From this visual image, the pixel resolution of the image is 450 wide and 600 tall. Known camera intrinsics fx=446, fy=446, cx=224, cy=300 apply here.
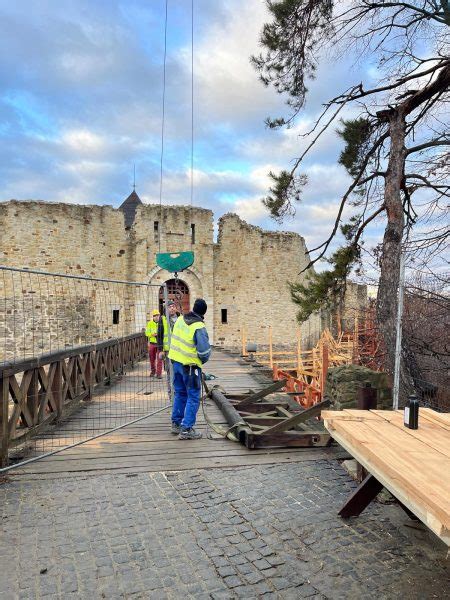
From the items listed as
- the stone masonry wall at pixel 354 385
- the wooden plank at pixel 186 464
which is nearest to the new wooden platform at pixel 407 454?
the wooden plank at pixel 186 464

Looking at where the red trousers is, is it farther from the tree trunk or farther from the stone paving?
the stone paving

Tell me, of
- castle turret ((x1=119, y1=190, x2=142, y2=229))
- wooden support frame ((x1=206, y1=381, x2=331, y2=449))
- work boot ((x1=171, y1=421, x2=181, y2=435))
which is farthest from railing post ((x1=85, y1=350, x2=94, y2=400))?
castle turret ((x1=119, y1=190, x2=142, y2=229))

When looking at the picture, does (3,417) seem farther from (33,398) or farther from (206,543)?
(206,543)

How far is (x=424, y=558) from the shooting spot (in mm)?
2707

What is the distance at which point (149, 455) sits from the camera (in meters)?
4.56

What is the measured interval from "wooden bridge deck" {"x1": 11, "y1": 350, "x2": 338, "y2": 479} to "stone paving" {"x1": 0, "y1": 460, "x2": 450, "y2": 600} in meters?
0.27

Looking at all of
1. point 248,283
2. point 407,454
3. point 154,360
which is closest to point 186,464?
point 407,454

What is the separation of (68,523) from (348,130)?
7.32 metres

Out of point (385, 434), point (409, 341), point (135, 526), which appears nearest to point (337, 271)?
point (409, 341)

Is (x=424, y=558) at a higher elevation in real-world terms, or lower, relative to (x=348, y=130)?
lower

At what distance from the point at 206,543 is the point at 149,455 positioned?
72.0 inches

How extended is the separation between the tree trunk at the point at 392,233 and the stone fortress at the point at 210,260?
12545 mm

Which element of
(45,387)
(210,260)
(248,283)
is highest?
(210,260)

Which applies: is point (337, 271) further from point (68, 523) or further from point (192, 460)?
point (68, 523)
